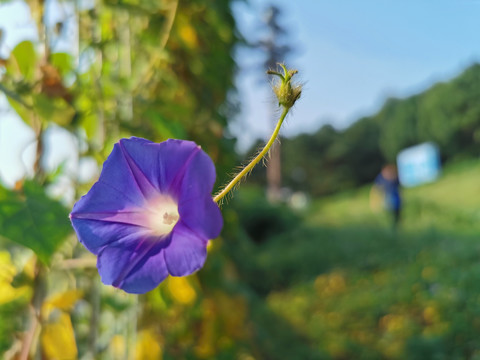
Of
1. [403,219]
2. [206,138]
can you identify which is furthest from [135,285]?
[403,219]

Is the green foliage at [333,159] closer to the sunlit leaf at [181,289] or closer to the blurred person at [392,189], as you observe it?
the blurred person at [392,189]

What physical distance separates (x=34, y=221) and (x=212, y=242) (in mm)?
311

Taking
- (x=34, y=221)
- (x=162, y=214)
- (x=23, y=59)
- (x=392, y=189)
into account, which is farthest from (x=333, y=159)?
(x=162, y=214)

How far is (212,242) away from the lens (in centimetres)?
68

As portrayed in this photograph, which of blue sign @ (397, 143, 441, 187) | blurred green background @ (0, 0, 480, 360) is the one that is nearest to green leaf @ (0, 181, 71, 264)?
blurred green background @ (0, 0, 480, 360)

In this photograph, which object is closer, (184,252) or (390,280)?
(184,252)

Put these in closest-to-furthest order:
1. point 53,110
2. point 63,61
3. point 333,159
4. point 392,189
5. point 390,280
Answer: point 53,110 < point 63,61 < point 390,280 < point 392,189 < point 333,159

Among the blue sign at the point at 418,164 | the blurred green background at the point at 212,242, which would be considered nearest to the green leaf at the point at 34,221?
the blurred green background at the point at 212,242

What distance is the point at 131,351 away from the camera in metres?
0.78

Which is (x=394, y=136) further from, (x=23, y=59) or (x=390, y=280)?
(x=23, y=59)

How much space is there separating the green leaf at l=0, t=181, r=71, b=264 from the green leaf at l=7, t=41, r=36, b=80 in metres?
0.21

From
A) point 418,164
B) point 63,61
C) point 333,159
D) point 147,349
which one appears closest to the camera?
point 63,61

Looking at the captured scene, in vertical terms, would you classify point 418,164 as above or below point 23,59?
above

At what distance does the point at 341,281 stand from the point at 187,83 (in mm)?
2838
